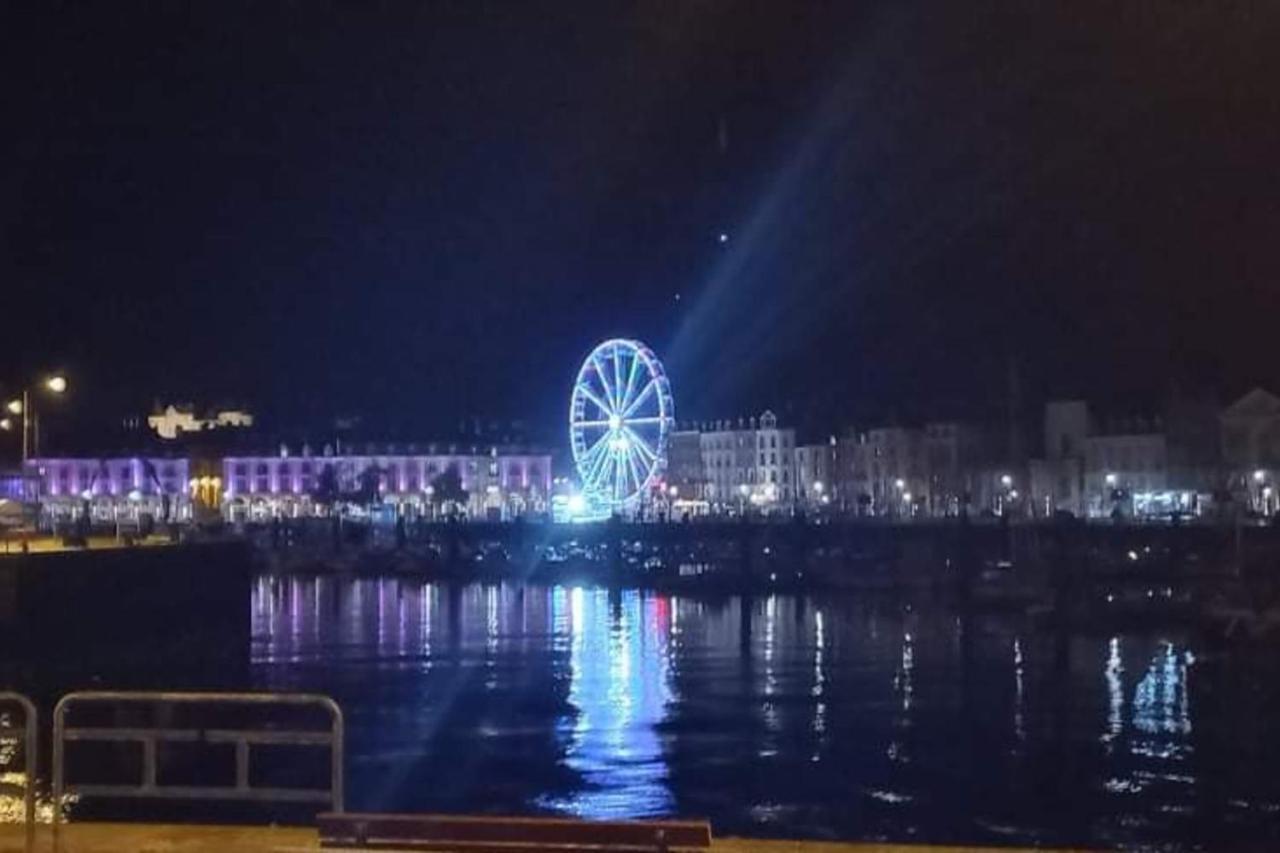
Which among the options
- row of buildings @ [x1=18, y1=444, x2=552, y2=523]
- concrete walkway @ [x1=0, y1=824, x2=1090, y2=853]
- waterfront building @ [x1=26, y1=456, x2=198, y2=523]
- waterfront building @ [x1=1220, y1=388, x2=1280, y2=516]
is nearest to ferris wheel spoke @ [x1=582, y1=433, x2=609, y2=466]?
waterfront building @ [x1=1220, y1=388, x2=1280, y2=516]

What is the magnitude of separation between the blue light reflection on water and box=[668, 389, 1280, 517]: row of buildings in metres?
41.8

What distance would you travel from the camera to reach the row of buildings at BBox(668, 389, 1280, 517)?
10894 centimetres

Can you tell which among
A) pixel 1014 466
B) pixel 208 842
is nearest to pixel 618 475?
pixel 1014 466

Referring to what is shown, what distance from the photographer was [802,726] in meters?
40.7

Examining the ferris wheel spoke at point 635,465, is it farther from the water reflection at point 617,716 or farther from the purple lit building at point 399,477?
the purple lit building at point 399,477

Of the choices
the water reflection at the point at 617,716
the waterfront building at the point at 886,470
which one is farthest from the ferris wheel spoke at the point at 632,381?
the waterfront building at the point at 886,470

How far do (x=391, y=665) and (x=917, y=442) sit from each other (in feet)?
279

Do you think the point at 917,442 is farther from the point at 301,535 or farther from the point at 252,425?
the point at 252,425

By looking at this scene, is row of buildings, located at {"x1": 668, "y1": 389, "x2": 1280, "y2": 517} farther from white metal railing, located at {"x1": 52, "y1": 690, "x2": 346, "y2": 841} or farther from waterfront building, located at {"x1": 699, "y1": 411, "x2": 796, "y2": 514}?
white metal railing, located at {"x1": 52, "y1": 690, "x2": 346, "y2": 841}

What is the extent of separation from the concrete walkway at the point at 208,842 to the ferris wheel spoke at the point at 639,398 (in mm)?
74632

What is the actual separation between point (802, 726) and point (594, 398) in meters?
52.0

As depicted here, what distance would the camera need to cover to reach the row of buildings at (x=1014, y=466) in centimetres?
10894

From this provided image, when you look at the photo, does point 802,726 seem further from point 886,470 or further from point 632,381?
point 886,470

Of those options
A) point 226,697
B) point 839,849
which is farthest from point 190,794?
point 839,849
